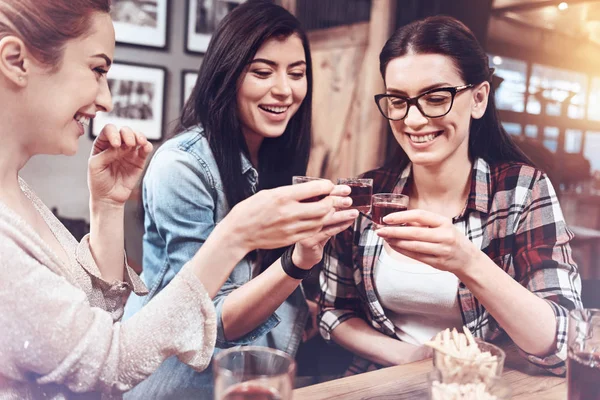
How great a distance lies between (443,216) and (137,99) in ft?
7.95

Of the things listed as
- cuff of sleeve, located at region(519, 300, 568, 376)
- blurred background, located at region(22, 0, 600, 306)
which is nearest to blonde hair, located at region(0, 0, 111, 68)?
cuff of sleeve, located at region(519, 300, 568, 376)

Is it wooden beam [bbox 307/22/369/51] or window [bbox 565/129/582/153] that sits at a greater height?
wooden beam [bbox 307/22/369/51]

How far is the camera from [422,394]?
977 mm

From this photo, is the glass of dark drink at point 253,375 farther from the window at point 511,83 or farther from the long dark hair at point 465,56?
the window at point 511,83

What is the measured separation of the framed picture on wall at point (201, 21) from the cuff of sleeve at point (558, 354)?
2.75 meters

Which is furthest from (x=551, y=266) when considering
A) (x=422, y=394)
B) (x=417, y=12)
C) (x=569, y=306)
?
(x=417, y=12)

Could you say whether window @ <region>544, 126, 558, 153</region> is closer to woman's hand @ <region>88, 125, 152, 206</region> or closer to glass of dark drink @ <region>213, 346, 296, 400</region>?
woman's hand @ <region>88, 125, 152, 206</region>

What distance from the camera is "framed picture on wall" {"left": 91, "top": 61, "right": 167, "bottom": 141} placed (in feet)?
10.2

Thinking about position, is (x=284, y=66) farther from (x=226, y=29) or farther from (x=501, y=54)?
(x=501, y=54)

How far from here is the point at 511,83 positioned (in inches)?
70.1

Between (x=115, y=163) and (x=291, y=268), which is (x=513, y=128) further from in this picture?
(x=115, y=163)

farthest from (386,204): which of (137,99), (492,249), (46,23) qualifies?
(137,99)

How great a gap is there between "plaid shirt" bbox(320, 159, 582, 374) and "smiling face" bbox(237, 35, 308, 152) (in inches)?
13.9

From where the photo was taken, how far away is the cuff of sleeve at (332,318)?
1.53 m
